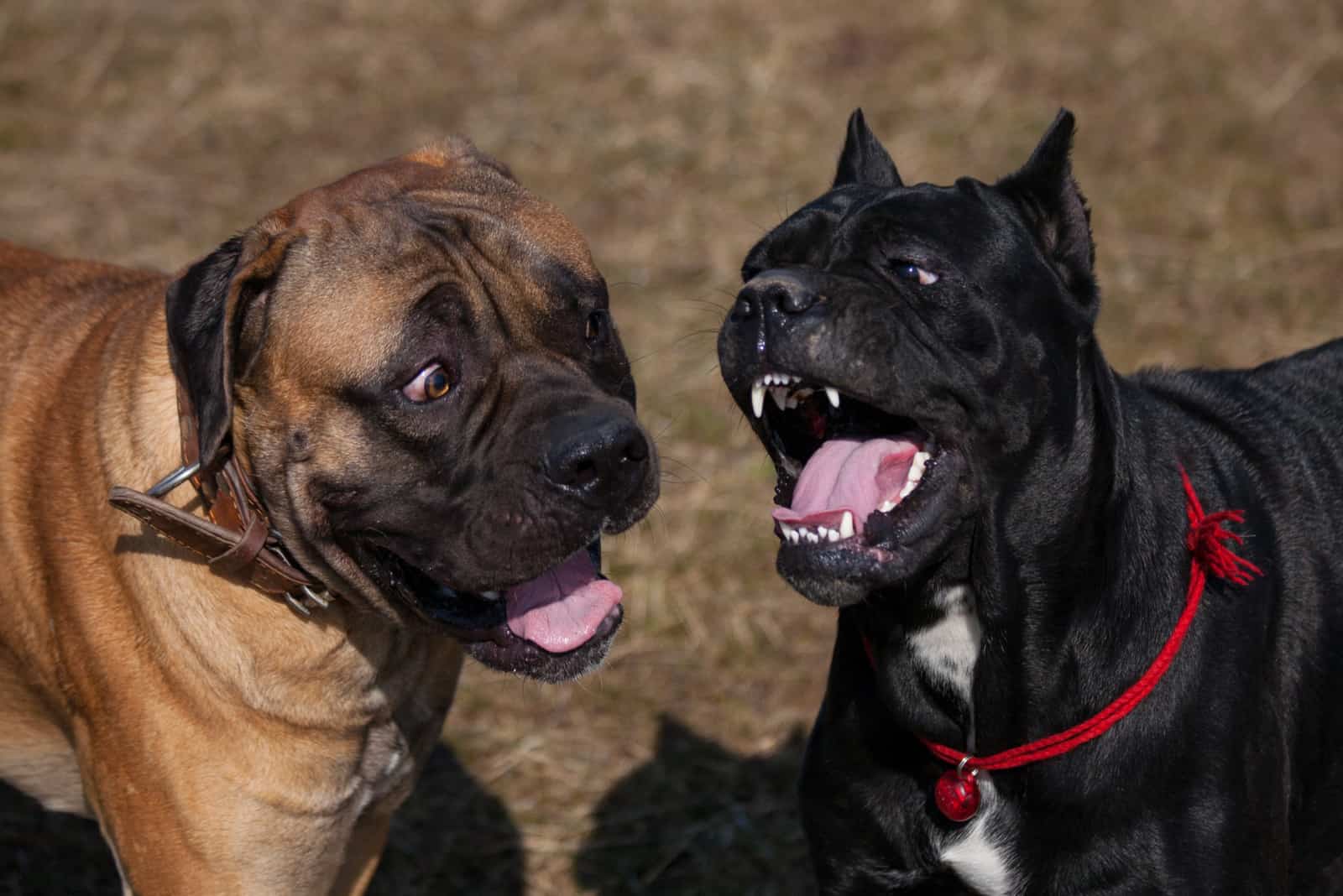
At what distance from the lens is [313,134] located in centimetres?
874

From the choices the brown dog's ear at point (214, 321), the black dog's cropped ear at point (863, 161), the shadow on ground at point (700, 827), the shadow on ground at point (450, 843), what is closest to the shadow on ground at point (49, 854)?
the shadow on ground at point (450, 843)

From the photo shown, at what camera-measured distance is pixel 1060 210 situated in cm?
312

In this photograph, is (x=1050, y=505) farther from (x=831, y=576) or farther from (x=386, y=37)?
(x=386, y=37)

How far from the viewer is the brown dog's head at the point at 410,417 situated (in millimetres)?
3102

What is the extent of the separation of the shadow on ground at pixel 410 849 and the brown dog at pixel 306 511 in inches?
38.6

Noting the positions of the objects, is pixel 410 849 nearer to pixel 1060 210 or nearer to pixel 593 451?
pixel 593 451

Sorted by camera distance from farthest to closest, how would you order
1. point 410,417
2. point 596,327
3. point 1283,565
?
point 596,327 < point 1283,565 < point 410,417

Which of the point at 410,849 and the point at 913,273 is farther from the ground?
the point at 913,273

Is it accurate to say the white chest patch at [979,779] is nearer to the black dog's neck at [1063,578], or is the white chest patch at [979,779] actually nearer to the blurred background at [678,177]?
the black dog's neck at [1063,578]

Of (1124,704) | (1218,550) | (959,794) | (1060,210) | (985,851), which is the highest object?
(1060,210)

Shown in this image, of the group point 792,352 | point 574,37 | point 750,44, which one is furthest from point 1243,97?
point 792,352

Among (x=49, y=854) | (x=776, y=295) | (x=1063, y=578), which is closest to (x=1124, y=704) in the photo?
(x=1063, y=578)

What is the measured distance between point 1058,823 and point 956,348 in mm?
939

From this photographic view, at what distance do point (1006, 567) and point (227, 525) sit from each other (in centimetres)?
155
